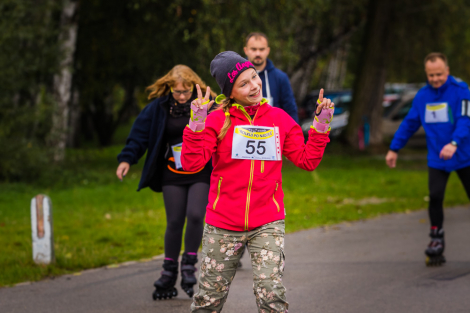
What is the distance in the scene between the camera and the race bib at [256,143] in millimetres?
3635

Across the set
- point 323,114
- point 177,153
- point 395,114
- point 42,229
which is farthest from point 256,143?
point 395,114

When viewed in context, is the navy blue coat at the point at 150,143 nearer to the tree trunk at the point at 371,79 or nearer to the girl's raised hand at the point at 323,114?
the girl's raised hand at the point at 323,114

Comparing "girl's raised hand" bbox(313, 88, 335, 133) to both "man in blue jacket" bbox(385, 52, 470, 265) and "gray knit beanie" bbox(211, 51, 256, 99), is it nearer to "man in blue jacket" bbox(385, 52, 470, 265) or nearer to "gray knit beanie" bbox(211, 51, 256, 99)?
"gray knit beanie" bbox(211, 51, 256, 99)

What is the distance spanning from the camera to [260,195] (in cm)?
359

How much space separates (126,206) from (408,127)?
5.60 metres

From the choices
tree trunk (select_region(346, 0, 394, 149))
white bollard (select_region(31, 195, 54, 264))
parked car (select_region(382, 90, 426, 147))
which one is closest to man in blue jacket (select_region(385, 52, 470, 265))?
white bollard (select_region(31, 195, 54, 264))

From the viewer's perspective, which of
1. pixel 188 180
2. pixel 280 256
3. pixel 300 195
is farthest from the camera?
pixel 300 195

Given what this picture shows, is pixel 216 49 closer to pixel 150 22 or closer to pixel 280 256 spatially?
pixel 150 22

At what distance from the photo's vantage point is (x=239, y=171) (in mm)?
3629

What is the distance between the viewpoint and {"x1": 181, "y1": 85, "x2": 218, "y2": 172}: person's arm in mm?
3441

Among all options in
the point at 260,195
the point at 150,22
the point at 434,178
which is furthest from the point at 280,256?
the point at 150,22

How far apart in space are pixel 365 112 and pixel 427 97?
12730mm

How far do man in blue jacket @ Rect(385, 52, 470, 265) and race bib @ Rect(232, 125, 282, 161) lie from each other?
8.92ft

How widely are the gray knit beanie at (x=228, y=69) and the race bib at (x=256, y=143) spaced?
256 millimetres
